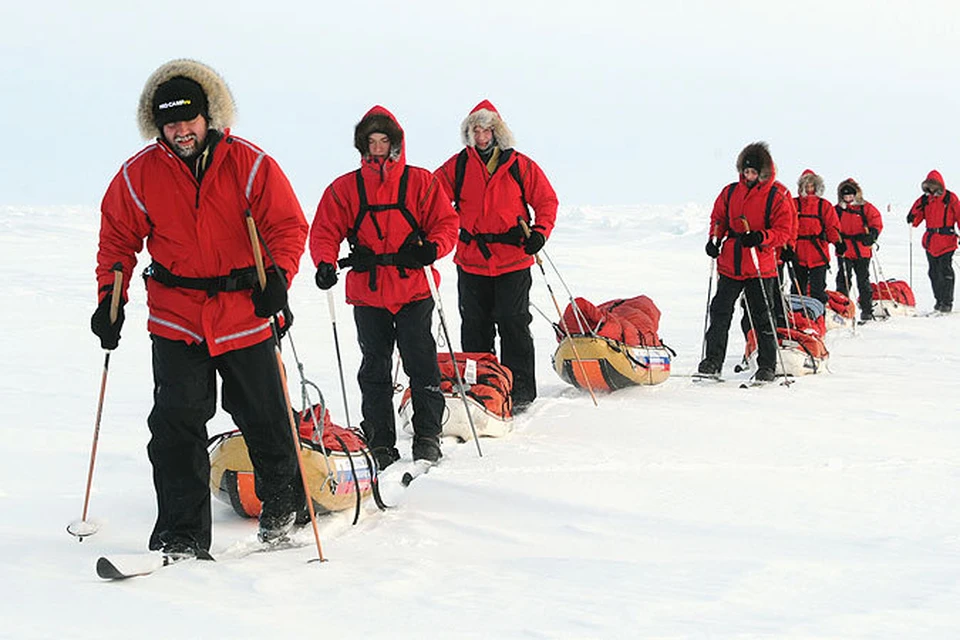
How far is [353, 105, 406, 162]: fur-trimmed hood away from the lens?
5.11 m

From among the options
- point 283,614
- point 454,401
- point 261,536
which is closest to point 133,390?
point 454,401

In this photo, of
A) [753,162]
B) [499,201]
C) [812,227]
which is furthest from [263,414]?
[812,227]

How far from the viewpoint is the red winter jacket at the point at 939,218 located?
14508 millimetres

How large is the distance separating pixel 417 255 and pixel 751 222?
3.93m

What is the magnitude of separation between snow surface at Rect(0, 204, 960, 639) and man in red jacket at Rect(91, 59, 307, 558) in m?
0.42

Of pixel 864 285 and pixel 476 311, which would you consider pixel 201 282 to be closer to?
pixel 476 311

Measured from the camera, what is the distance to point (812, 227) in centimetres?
1194

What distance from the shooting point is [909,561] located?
3.23 m

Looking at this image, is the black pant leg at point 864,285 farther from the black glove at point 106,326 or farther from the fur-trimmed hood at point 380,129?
the black glove at point 106,326

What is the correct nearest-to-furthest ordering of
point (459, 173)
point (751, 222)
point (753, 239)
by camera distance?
point (459, 173), point (753, 239), point (751, 222)

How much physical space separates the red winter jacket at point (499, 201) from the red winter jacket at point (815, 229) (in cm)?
634

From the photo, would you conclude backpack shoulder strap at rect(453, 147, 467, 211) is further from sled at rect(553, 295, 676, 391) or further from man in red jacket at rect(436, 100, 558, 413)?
sled at rect(553, 295, 676, 391)

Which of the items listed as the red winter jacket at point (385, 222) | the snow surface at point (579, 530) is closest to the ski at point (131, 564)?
the snow surface at point (579, 530)

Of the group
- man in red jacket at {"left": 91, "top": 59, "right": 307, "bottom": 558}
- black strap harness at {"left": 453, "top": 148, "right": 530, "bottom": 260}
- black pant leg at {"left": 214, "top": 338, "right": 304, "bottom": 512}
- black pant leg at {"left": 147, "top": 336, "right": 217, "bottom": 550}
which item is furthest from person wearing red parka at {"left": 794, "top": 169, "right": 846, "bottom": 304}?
black pant leg at {"left": 147, "top": 336, "right": 217, "bottom": 550}
